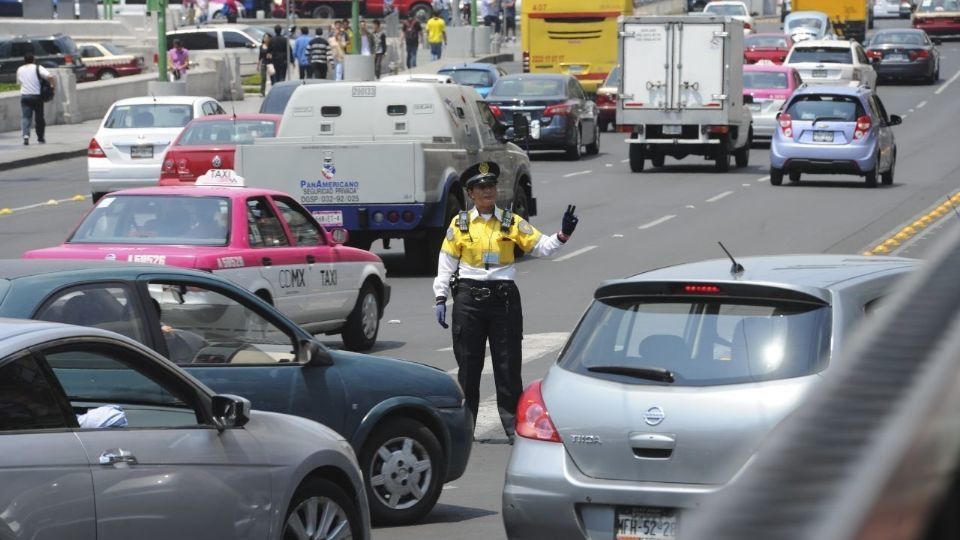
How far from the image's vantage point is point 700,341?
661 cm

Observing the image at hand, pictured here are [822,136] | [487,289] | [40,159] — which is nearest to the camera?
[487,289]

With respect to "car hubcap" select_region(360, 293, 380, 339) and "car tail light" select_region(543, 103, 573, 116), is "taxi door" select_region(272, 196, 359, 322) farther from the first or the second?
"car tail light" select_region(543, 103, 573, 116)

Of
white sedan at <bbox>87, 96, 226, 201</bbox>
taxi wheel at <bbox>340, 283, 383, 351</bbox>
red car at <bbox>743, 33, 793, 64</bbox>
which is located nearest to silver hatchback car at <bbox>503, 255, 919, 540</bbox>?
taxi wheel at <bbox>340, 283, 383, 351</bbox>

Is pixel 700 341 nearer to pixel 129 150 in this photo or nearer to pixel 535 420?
pixel 535 420

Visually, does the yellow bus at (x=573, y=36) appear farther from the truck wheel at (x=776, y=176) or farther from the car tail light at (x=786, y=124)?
the car tail light at (x=786, y=124)

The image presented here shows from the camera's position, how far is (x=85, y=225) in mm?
12781


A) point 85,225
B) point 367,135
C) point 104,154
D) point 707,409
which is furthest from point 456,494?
point 104,154

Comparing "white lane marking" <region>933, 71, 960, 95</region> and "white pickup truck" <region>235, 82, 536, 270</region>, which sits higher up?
"white pickup truck" <region>235, 82, 536, 270</region>

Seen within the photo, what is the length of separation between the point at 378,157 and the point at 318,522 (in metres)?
12.3

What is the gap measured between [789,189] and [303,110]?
39.7 ft

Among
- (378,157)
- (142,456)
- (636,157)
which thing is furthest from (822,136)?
(142,456)

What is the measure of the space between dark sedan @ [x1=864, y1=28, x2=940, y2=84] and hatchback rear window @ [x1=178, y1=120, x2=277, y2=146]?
35.7 m

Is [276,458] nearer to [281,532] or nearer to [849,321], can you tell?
[281,532]

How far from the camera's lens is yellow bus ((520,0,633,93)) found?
47.1 meters
